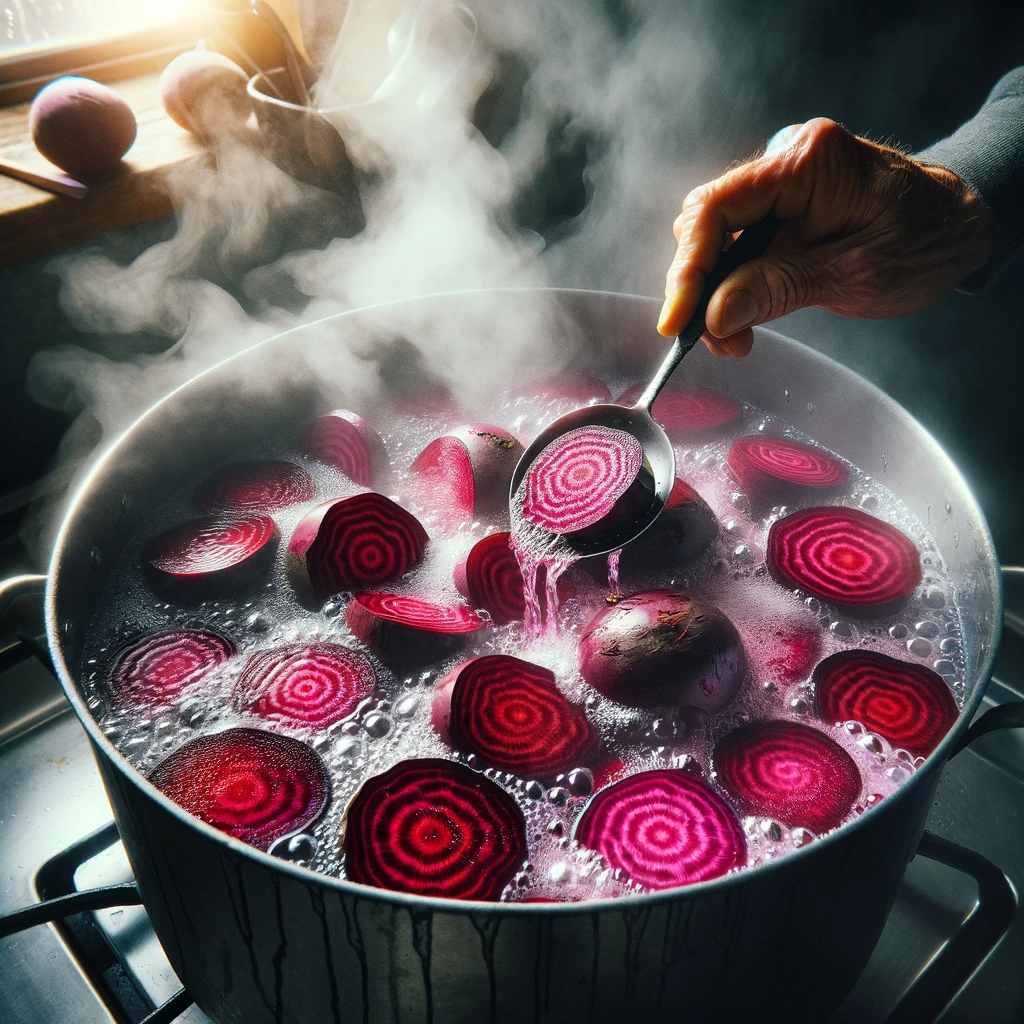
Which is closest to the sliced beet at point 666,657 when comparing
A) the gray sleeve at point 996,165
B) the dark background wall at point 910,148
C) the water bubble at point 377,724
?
the water bubble at point 377,724

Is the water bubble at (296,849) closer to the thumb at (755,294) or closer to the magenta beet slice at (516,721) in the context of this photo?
the magenta beet slice at (516,721)

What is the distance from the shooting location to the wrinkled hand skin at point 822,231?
126 cm

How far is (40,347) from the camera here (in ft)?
6.73

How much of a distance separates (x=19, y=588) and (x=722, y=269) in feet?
3.76

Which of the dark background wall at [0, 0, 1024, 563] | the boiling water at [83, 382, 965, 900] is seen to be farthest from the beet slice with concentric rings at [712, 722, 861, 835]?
the dark background wall at [0, 0, 1024, 563]

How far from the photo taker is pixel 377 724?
1.09m

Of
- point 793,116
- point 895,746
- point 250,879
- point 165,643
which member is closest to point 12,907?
point 165,643

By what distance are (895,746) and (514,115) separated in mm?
1933

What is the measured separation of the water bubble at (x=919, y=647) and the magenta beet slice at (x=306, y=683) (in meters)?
0.80

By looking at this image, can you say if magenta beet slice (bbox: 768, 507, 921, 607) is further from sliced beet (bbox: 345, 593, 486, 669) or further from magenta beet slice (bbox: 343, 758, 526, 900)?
magenta beet slice (bbox: 343, 758, 526, 900)

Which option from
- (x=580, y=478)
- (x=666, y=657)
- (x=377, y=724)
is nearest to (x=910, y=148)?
(x=580, y=478)

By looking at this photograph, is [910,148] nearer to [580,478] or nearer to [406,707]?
[580,478]

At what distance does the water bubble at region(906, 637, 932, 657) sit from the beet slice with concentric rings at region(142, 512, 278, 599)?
3.33 ft

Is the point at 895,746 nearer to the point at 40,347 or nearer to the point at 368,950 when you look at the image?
the point at 368,950
